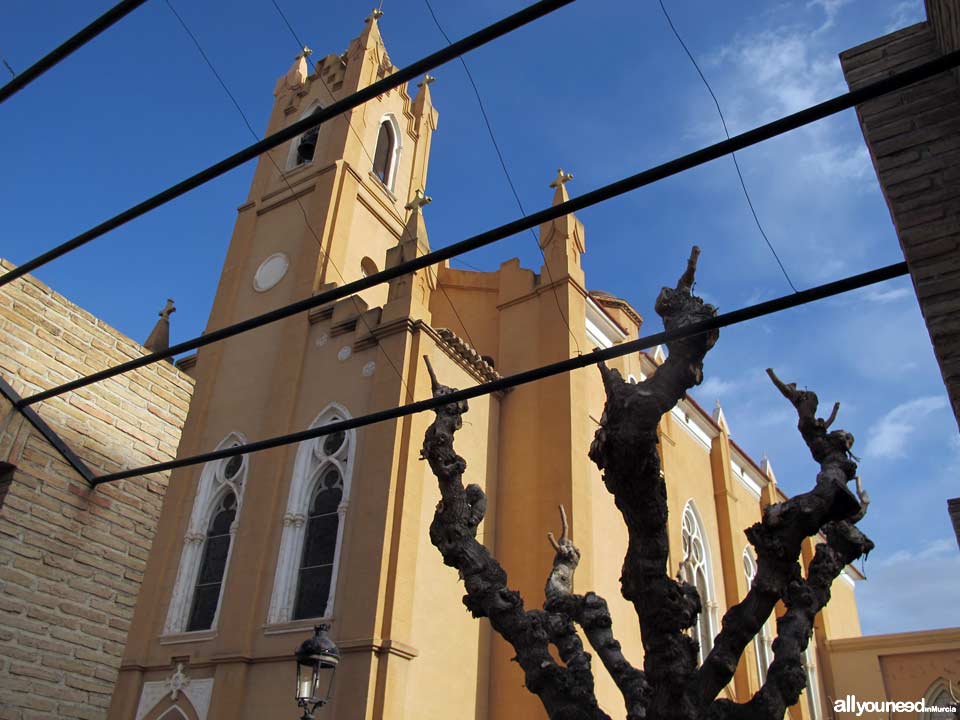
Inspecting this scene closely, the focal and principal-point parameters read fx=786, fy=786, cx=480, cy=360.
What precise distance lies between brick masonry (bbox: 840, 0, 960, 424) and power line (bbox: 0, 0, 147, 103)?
3.71 m

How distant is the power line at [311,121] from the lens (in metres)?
3.35

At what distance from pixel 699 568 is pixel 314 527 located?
996 centimetres

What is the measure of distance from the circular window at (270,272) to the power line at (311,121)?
11966 millimetres

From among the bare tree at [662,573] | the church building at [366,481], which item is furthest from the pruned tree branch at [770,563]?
the church building at [366,481]

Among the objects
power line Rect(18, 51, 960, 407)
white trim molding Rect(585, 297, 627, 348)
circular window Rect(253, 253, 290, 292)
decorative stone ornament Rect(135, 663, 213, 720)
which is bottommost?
decorative stone ornament Rect(135, 663, 213, 720)

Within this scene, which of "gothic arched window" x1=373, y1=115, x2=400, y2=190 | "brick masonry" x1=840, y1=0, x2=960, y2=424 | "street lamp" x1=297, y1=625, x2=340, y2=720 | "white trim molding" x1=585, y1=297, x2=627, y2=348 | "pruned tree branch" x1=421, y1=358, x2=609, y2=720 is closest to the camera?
"brick masonry" x1=840, y1=0, x2=960, y2=424

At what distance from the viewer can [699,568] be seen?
60.7ft

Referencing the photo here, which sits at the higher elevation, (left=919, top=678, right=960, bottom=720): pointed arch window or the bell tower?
the bell tower

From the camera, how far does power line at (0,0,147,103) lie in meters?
3.53

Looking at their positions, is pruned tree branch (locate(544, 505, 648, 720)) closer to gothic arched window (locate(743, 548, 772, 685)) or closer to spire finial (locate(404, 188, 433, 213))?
spire finial (locate(404, 188, 433, 213))

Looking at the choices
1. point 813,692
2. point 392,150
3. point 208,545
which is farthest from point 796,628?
point 813,692

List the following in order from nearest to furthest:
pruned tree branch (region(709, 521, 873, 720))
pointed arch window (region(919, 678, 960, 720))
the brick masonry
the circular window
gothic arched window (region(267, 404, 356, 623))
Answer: the brick masonry
pruned tree branch (region(709, 521, 873, 720))
gothic arched window (region(267, 404, 356, 623))
the circular window
pointed arch window (region(919, 678, 960, 720))

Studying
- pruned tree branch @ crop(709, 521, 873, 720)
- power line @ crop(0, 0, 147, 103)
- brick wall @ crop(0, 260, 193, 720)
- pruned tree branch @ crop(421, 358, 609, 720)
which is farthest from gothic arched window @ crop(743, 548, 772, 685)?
power line @ crop(0, 0, 147, 103)

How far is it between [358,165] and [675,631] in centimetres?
1528
